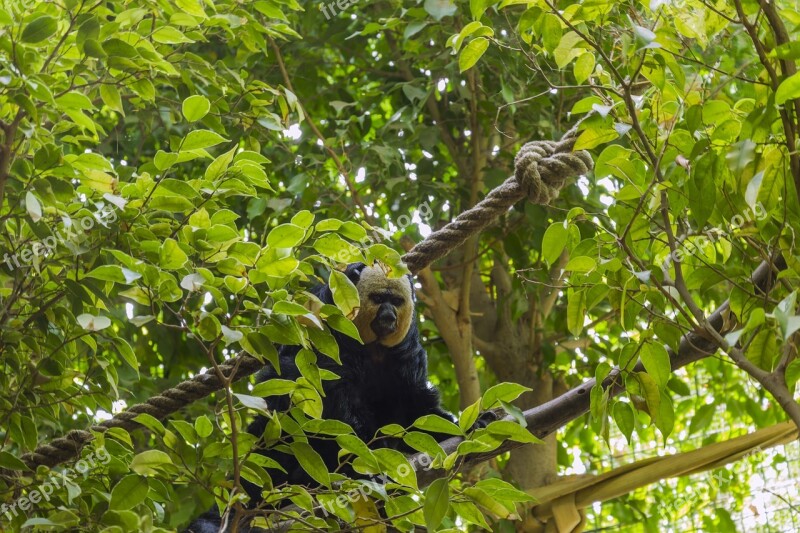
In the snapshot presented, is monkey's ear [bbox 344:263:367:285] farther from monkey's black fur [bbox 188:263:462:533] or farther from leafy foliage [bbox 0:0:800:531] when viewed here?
leafy foliage [bbox 0:0:800:531]

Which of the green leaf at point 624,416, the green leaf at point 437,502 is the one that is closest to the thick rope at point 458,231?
the green leaf at point 624,416

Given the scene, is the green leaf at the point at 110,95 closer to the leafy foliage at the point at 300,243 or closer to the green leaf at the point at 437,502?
the leafy foliage at the point at 300,243

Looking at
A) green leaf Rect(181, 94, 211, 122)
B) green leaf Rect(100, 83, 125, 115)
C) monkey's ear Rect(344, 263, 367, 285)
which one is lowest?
monkey's ear Rect(344, 263, 367, 285)

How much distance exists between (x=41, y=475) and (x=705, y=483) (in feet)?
12.7

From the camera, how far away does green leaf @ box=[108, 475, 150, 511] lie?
1.84m

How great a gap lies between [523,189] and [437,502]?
110 centimetres

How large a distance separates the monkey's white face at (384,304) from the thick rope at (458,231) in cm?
78

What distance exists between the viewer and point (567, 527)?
3.47 m

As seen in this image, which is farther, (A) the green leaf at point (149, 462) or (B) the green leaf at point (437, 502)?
(A) the green leaf at point (149, 462)

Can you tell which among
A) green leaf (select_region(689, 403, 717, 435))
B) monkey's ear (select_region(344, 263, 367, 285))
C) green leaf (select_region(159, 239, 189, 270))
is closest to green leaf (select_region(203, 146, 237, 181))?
green leaf (select_region(159, 239, 189, 270))

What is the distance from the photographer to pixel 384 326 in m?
3.34

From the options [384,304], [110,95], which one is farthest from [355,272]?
[110,95]

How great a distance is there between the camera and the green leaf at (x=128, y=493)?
1844 mm

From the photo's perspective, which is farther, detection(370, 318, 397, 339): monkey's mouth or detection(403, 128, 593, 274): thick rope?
detection(370, 318, 397, 339): monkey's mouth
